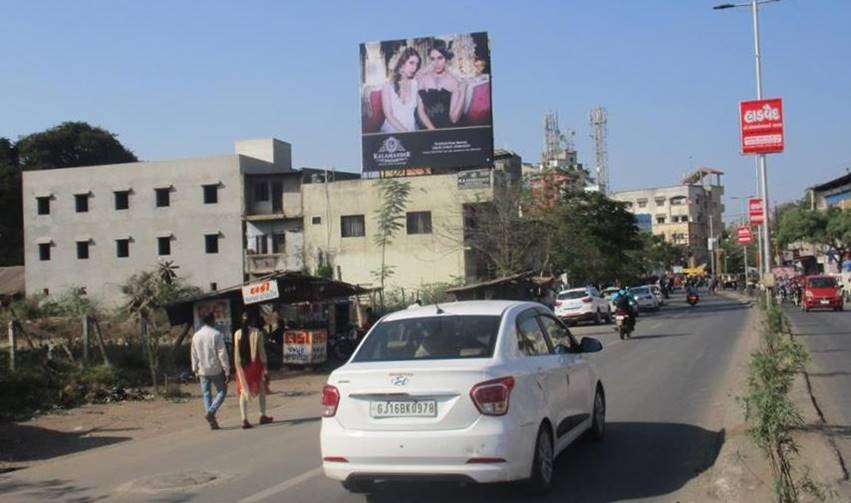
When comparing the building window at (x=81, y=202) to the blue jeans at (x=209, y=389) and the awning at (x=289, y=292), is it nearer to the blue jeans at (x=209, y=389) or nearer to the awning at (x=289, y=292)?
the awning at (x=289, y=292)

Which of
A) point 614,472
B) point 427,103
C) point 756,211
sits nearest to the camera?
point 614,472

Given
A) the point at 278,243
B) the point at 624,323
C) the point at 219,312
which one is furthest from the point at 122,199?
the point at 624,323

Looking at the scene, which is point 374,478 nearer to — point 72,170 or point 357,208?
point 357,208

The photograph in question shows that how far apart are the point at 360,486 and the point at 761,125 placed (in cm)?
1706

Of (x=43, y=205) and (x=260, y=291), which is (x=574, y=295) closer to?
(x=260, y=291)

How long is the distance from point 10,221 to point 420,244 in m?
39.6

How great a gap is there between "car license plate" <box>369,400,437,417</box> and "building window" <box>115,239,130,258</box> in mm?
55534

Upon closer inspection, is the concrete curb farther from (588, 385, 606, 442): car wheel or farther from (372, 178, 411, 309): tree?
(372, 178, 411, 309): tree

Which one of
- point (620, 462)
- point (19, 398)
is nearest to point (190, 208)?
point (19, 398)

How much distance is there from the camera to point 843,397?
12.5 meters

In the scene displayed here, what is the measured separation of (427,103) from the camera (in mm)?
47719

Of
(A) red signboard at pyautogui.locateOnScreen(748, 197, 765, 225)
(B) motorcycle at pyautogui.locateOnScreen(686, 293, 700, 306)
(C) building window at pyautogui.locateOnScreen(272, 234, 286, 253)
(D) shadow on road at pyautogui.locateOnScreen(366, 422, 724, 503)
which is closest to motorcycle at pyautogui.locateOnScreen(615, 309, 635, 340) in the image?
(A) red signboard at pyautogui.locateOnScreen(748, 197, 765, 225)

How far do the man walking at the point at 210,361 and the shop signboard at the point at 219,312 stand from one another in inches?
396

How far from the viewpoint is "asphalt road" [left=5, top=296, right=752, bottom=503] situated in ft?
25.3
